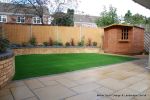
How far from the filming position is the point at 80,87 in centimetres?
400

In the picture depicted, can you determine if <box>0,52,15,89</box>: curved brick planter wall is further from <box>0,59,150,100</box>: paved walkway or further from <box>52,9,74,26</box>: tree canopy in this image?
<box>52,9,74,26</box>: tree canopy

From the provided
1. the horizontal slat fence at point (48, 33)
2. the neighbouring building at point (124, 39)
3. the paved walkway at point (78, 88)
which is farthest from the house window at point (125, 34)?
the paved walkway at point (78, 88)

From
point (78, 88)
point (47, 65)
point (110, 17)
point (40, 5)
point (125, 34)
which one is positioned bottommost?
point (78, 88)

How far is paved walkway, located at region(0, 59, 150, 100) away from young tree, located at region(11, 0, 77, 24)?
13869 mm

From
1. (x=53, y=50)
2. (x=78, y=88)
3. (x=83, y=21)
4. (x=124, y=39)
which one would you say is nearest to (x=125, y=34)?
(x=124, y=39)

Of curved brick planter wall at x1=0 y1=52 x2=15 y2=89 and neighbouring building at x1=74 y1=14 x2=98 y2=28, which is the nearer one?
curved brick planter wall at x1=0 y1=52 x2=15 y2=89

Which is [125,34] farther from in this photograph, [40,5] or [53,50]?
[40,5]

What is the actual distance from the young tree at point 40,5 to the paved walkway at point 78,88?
13.9m

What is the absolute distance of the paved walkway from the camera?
339 centimetres

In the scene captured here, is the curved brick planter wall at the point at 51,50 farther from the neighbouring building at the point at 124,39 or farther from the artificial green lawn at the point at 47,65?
the artificial green lawn at the point at 47,65

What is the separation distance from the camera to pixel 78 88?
392 centimetres

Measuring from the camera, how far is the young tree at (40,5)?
16984mm

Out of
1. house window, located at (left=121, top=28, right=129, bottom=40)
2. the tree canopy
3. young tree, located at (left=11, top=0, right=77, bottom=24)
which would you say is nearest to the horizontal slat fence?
house window, located at (left=121, top=28, right=129, bottom=40)

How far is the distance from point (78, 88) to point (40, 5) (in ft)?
49.4
